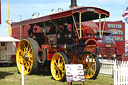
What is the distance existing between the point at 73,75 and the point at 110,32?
8.41m

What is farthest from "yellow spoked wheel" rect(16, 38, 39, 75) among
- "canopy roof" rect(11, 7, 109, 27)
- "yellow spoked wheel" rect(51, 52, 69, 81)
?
"yellow spoked wheel" rect(51, 52, 69, 81)

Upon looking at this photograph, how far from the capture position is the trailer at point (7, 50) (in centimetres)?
1773

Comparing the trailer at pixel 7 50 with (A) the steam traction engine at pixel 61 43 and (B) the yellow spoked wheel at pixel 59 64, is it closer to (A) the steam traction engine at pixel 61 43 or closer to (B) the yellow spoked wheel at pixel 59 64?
(A) the steam traction engine at pixel 61 43

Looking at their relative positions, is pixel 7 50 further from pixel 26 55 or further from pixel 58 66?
pixel 58 66

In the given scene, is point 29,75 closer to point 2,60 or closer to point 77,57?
point 77,57

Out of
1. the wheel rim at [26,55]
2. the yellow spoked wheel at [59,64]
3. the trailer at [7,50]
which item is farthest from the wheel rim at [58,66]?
the trailer at [7,50]

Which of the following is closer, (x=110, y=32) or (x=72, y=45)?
(x=72, y=45)

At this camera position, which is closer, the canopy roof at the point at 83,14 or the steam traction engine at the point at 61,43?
A: the canopy roof at the point at 83,14

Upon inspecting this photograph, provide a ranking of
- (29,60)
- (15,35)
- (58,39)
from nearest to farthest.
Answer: (58,39), (29,60), (15,35)

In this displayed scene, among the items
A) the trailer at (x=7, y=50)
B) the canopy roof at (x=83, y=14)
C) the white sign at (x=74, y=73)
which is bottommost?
the white sign at (x=74, y=73)

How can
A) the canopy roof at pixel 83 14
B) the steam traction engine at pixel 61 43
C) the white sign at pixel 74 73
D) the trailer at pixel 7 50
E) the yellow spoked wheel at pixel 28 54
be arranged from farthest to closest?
the trailer at pixel 7 50 → the yellow spoked wheel at pixel 28 54 → the steam traction engine at pixel 61 43 → the canopy roof at pixel 83 14 → the white sign at pixel 74 73

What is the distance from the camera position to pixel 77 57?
10000 mm

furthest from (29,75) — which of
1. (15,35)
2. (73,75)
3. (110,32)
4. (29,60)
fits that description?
(15,35)

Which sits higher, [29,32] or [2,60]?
[29,32]
